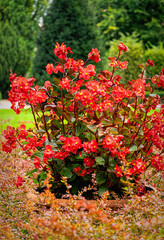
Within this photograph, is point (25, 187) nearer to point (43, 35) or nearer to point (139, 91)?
point (139, 91)

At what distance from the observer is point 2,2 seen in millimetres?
10758

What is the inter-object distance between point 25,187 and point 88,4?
4.65m

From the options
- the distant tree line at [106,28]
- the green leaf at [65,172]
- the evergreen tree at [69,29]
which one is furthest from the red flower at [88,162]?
the distant tree line at [106,28]

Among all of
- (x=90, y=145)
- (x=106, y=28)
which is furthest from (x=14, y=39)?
(x=90, y=145)

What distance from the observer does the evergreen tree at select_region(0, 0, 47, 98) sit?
418 inches

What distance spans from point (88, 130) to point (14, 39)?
10147mm

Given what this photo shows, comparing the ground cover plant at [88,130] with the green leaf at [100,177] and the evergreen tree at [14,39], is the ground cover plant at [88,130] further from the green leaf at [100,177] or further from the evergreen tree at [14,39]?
the evergreen tree at [14,39]

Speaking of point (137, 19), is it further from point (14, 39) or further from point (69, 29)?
point (69, 29)

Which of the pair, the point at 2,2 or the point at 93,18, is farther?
the point at 2,2

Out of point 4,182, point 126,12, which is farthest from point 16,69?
point 4,182

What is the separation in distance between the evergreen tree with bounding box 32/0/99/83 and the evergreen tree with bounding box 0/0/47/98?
5.14m

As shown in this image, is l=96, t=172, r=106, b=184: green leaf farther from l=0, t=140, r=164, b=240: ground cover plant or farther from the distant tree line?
the distant tree line

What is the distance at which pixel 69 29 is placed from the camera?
546 cm

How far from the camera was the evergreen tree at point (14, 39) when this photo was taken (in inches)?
418
